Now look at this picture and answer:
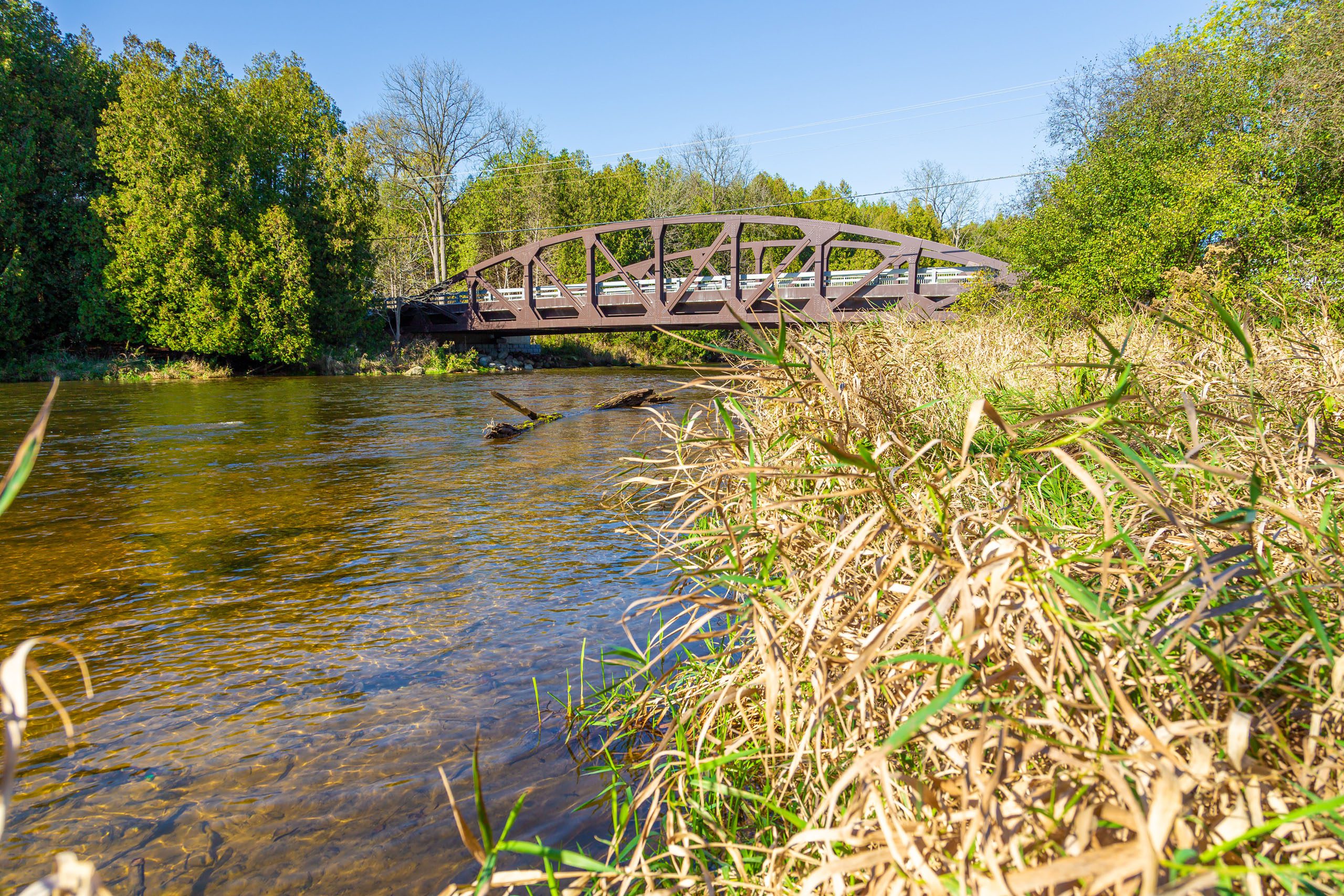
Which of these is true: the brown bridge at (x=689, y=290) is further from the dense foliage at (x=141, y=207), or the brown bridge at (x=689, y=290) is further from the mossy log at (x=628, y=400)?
the mossy log at (x=628, y=400)

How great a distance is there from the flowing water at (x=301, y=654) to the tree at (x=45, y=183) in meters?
23.6

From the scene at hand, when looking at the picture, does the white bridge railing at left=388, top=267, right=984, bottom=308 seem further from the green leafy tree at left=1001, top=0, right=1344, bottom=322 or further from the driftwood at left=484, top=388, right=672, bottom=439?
the driftwood at left=484, top=388, right=672, bottom=439

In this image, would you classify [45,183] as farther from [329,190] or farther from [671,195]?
[671,195]

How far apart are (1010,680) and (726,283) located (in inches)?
1373

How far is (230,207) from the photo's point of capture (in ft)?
93.9

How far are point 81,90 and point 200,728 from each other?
36.7 m

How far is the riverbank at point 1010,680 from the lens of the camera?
1022 mm

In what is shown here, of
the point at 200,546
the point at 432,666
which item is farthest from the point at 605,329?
the point at 432,666

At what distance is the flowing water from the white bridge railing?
26149 mm

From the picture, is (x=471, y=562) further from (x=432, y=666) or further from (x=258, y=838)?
(x=258, y=838)

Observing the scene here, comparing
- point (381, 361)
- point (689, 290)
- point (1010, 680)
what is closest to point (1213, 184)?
point (1010, 680)

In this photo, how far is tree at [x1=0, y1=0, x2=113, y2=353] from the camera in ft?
86.4

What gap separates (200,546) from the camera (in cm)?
594

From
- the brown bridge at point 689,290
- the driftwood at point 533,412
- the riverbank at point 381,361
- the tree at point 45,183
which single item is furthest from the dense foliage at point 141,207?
the driftwood at point 533,412
